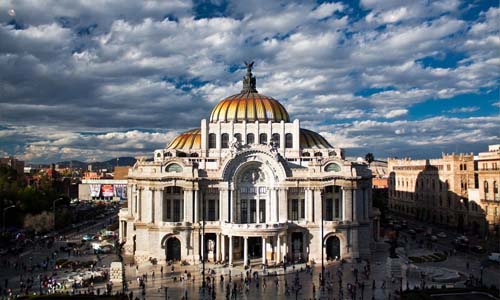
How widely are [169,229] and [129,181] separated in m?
16.8

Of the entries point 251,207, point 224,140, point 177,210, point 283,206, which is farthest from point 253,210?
point 224,140

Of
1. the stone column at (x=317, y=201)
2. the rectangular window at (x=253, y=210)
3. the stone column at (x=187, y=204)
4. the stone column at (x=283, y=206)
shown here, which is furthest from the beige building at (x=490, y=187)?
the stone column at (x=187, y=204)

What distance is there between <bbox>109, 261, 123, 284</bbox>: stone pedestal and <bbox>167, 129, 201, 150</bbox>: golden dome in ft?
99.1

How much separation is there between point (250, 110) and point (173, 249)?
26.3 metres

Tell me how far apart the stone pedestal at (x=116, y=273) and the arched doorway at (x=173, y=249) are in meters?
13.8

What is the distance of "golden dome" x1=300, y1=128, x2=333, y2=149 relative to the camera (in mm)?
85000

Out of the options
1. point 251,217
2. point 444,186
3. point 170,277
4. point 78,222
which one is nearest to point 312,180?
point 251,217

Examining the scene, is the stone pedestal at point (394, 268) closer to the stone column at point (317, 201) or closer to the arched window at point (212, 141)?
the stone column at point (317, 201)

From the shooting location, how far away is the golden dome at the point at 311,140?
85000 mm

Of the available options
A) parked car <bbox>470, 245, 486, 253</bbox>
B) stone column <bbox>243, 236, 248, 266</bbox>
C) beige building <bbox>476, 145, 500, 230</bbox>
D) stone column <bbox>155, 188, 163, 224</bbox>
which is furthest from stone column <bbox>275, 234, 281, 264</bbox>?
beige building <bbox>476, 145, 500, 230</bbox>

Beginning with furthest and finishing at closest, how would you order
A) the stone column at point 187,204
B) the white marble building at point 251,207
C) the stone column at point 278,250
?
the stone column at point 187,204
the white marble building at point 251,207
the stone column at point 278,250

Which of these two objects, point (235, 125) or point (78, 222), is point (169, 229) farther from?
point (78, 222)

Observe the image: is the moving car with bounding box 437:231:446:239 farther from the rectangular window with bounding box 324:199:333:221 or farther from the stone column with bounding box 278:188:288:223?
the stone column with bounding box 278:188:288:223

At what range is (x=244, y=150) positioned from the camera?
71.2 meters
